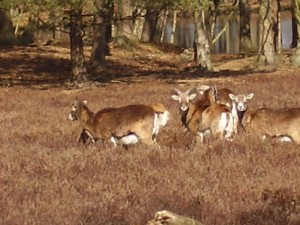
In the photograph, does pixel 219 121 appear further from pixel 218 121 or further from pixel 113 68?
pixel 113 68

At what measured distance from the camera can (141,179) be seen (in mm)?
10180

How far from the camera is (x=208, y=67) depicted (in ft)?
112

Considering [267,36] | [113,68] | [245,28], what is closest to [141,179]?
[267,36]

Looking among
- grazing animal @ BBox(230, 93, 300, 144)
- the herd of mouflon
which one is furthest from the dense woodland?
grazing animal @ BBox(230, 93, 300, 144)

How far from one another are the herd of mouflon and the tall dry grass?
0.29 m

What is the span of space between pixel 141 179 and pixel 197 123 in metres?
4.00

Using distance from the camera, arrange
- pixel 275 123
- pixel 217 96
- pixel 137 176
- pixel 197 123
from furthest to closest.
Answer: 1. pixel 217 96
2. pixel 197 123
3. pixel 275 123
4. pixel 137 176

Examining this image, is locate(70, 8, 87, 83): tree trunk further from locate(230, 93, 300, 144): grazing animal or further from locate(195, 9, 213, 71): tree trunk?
locate(230, 93, 300, 144): grazing animal

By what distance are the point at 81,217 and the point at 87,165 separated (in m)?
3.02

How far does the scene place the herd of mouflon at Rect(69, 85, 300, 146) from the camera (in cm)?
1324

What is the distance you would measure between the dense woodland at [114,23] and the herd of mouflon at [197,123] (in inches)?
382

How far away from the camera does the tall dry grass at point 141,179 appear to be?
8.31 metres

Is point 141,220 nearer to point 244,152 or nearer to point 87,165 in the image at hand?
point 87,165

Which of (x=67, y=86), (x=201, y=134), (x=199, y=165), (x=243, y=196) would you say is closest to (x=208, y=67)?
(x=67, y=86)
